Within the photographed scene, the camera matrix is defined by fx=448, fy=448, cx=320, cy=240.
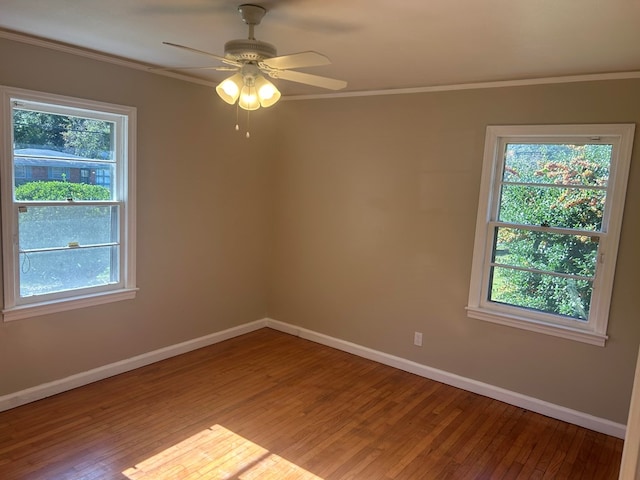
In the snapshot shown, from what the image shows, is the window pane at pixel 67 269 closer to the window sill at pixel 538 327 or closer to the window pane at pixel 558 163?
the window sill at pixel 538 327

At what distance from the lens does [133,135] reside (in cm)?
347

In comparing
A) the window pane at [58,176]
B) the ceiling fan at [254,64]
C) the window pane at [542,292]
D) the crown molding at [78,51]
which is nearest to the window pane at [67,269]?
the window pane at [58,176]

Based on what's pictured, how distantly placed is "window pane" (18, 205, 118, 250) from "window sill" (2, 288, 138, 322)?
401mm

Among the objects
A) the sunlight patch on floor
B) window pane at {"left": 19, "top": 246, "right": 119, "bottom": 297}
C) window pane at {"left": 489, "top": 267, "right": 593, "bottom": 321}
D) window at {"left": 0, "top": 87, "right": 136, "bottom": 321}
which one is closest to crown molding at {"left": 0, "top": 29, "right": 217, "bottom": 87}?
window at {"left": 0, "top": 87, "right": 136, "bottom": 321}

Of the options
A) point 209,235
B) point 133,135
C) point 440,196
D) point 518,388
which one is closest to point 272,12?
point 133,135

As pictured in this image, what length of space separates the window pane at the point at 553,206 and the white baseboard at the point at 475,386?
4.34 ft

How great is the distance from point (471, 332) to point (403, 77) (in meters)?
2.08

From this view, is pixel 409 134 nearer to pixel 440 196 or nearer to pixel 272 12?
pixel 440 196

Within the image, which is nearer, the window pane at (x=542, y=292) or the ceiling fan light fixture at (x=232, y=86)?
the ceiling fan light fixture at (x=232, y=86)

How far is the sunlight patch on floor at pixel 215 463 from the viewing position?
97.8 inches

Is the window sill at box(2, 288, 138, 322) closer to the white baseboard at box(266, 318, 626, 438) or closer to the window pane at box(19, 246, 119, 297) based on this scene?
the window pane at box(19, 246, 119, 297)

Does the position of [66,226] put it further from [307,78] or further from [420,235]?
[420,235]

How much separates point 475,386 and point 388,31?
2761 millimetres

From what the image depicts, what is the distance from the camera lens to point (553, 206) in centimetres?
327
